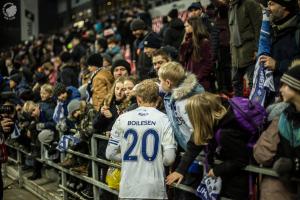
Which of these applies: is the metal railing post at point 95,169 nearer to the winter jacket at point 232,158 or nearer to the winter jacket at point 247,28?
the winter jacket at point 247,28

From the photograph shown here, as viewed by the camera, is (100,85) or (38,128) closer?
(100,85)

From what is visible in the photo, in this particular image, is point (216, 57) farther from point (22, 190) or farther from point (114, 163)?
point (22, 190)

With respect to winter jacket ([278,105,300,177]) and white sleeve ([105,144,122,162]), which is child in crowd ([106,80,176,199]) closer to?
white sleeve ([105,144,122,162])

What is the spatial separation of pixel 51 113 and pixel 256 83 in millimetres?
5357

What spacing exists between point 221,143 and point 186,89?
3.35 feet

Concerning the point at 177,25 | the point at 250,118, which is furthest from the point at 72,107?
the point at 250,118

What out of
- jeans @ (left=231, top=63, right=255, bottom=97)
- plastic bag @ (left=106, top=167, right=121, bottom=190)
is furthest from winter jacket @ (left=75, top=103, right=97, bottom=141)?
jeans @ (left=231, top=63, right=255, bottom=97)

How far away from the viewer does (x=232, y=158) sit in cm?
401

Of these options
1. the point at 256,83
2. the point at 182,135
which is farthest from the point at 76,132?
the point at 256,83

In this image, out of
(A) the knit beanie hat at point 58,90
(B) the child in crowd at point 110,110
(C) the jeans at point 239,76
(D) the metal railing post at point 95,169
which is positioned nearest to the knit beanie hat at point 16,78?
(A) the knit beanie hat at point 58,90

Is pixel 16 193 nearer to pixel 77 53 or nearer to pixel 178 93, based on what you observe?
pixel 77 53

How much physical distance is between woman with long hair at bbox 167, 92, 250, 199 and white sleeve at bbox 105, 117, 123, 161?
2.94ft

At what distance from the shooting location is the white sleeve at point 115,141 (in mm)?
5125

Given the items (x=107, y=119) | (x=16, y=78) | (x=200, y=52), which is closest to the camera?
(x=107, y=119)
